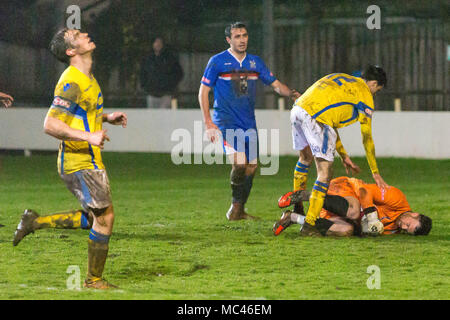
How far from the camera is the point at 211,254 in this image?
8.60m

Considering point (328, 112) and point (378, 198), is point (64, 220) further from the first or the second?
point (378, 198)

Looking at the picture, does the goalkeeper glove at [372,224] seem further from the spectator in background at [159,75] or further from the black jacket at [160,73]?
the black jacket at [160,73]

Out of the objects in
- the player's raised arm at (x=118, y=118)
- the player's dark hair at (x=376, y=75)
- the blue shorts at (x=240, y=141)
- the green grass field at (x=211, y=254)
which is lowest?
the green grass field at (x=211, y=254)

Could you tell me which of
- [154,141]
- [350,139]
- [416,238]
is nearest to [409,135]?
[350,139]

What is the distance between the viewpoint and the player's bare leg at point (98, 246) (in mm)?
6965

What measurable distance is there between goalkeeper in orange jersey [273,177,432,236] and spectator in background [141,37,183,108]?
11174mm

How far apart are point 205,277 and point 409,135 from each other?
11038mm

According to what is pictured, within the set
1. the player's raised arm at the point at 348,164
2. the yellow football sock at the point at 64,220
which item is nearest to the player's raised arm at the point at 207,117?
the player's raised arm at the point at 348,164

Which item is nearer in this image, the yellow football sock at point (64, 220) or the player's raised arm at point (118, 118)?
the player's raised arm at point (118, 118)

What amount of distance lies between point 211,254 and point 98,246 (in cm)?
183

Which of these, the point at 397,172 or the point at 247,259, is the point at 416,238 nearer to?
the point at 247,259

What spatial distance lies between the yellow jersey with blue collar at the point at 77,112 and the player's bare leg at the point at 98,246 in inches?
14.2

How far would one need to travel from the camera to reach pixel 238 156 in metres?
10.7

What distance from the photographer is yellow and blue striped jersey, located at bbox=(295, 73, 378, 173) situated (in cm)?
907
